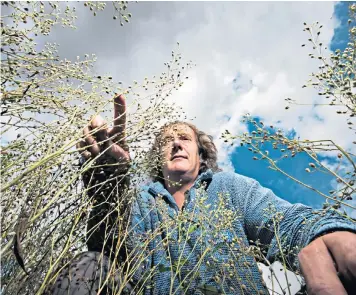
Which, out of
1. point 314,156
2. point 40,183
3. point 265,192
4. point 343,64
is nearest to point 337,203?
point 314,156

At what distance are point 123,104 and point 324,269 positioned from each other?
Answer: 953mm

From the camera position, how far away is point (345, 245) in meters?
1.00

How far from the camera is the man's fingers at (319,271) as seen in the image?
89cm

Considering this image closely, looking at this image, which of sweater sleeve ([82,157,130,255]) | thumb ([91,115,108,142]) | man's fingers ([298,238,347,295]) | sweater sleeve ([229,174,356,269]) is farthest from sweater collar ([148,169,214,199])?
man's fingers ([298,238,347,295])

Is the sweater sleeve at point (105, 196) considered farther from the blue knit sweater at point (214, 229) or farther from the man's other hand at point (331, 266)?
the man's other hand at point (331, 266)

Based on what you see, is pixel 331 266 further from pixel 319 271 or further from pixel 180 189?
pixel 180 189

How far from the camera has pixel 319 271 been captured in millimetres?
949

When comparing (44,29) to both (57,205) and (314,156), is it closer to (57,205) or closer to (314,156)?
(57,205)

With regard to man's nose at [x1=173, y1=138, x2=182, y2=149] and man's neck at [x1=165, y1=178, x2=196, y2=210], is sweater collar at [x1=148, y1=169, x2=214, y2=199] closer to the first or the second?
man's neck at [x1=165, y1=178, x2=196, y2=210]

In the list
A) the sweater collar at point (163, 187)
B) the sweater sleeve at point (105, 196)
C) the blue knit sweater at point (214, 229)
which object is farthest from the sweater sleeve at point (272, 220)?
the sweater sleeve at point (105, 196)

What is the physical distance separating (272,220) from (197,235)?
407 mm

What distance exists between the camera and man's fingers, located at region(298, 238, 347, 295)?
891 millimetres

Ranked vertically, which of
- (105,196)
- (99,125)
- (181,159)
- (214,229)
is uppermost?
(181,159)

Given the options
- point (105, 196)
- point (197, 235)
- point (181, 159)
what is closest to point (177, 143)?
point (181, 159)
